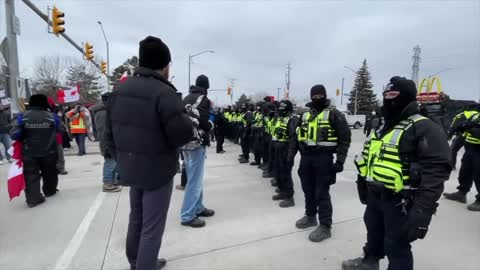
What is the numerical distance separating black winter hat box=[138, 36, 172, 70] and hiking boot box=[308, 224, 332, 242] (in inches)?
107

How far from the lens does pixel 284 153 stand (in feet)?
17.4

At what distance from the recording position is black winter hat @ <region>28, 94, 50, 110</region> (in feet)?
16.2

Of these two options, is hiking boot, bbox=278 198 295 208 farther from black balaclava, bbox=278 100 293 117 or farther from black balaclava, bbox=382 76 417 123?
black balaclava, bbox=382 76 417 123

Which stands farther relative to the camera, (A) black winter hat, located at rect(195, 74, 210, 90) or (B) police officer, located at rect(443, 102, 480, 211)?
(B) police officer, located at rect(443, 102, 480, 211)

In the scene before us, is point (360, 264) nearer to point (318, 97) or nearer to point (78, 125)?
point (318, 97)

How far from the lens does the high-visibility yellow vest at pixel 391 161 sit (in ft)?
7.41

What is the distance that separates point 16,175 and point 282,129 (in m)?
4.60

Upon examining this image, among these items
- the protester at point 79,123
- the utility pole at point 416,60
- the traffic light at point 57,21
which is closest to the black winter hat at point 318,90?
the protester at point 79,123

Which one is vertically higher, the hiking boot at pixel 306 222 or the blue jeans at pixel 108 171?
the blue jeans at pixel 108 171

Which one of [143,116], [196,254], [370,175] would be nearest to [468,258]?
[370,175]

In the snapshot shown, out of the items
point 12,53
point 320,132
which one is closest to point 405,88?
point 320,132

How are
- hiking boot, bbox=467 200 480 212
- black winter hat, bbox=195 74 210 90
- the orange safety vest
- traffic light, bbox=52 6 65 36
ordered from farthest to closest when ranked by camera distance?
traffic light, bbox=52 6 65 36 < the orange safety vest < hiking boot, bbox=467 200 480 212 < black winter hat, bbox=195 74 210 90

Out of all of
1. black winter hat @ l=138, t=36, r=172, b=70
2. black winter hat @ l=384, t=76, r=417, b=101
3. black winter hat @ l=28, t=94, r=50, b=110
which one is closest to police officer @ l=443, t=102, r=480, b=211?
black winter hat @ l=384, t=76, r=417, b=101

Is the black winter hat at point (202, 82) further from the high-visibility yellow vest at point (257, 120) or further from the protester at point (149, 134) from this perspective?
the high-visibility yellow vest at point (257, 120)
